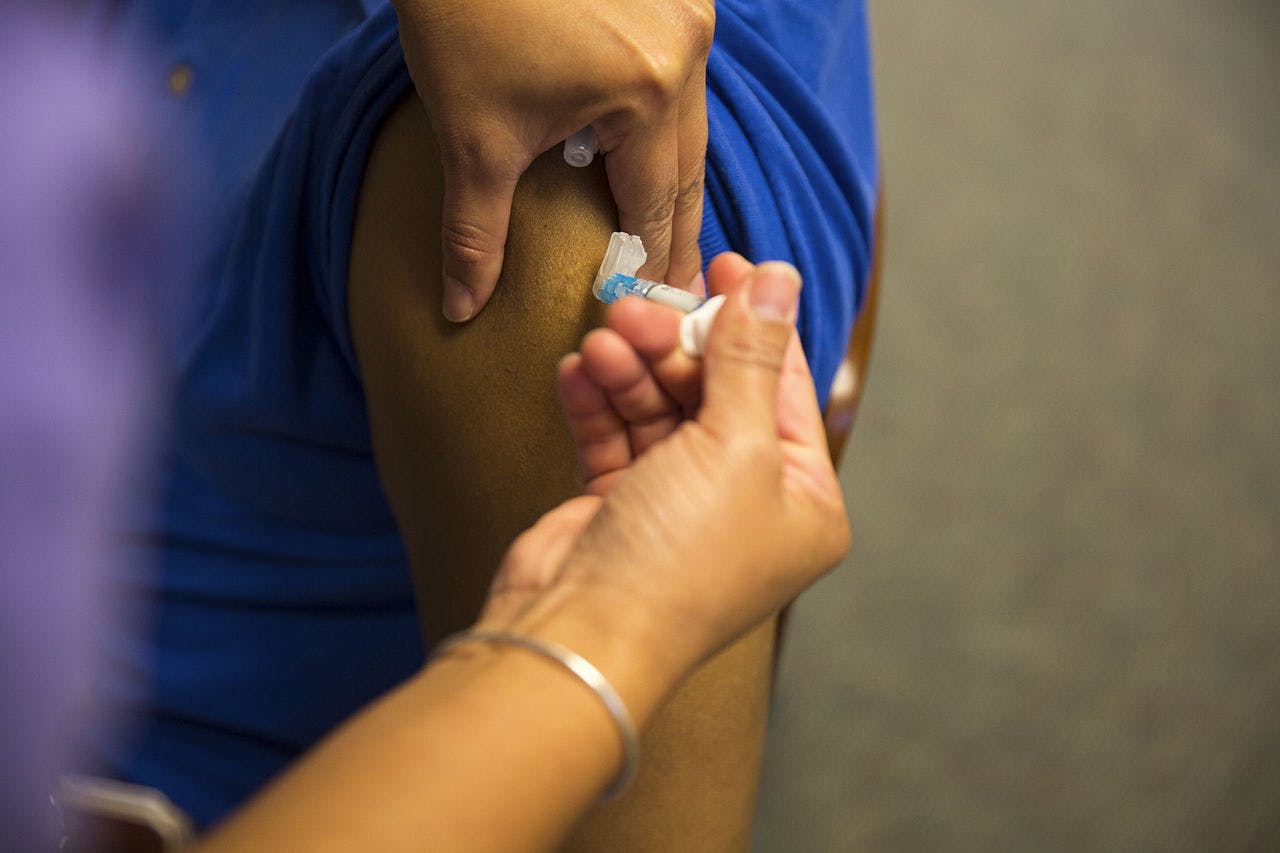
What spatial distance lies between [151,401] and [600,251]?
44 centimetres

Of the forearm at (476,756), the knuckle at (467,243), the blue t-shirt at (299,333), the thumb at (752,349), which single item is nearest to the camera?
the forearm at (476,756)

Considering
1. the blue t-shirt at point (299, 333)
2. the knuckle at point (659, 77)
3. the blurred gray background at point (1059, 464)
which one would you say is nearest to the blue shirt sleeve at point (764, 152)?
the blue t-shirt at point (299, 333)

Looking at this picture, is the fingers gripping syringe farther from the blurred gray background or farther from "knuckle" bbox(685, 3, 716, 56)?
the blurred gray background

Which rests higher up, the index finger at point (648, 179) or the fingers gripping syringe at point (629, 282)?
the index finger at point (648, 179)

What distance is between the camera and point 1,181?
2.77 ft

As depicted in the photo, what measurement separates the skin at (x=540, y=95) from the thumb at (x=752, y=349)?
13 cm

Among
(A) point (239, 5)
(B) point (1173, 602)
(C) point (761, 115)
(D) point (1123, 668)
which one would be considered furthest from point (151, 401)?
(B) point (1173, 602)

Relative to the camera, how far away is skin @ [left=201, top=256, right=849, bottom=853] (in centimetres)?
40

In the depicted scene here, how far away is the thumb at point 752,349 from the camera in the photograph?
1.75 feet

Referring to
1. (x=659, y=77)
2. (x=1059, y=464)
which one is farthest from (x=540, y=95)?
(x=1059, y=464)

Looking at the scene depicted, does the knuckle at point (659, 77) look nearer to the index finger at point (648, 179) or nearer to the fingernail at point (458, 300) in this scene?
the index finger at point (648, 179)

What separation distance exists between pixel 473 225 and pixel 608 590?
254 millimetres

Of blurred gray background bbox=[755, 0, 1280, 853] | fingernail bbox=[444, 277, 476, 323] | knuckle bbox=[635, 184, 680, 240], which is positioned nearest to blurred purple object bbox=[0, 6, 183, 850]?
fingernail bbox=[444, 277, 476, 323]

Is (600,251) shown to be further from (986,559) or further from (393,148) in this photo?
(986,559)
